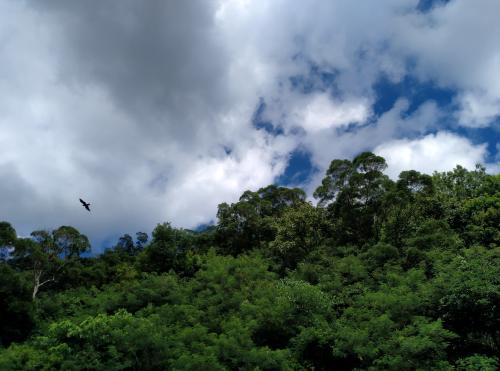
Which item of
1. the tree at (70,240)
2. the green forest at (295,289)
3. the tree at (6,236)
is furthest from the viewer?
the tree at (70,240)

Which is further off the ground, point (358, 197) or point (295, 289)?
point (358, 197)

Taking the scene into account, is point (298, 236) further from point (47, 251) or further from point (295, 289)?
point (47, 251)

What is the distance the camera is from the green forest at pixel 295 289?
15219 millimetres

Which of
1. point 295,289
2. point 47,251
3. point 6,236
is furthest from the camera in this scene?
point 47,251

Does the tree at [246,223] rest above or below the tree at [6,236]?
above

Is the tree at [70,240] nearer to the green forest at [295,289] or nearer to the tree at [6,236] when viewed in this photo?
the green forest at [295,289]

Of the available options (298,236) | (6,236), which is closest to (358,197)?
(298,236)

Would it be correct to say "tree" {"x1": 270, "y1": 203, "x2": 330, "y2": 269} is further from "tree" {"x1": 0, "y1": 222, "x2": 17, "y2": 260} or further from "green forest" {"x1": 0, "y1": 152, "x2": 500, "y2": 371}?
"tree" {"x1": 0, "y1": 222, "x2": 17, "y2": 260}

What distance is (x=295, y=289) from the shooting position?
19828 mm

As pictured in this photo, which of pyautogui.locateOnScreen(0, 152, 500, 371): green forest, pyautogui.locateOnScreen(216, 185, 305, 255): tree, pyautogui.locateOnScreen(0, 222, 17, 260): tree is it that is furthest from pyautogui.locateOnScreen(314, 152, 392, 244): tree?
pyautogui.locateOnScreen(0, 222, 17, 260): tree

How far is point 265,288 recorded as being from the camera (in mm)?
22859

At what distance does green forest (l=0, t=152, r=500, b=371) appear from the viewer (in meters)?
15.2

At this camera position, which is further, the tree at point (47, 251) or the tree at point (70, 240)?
the tree at point (70, 240)

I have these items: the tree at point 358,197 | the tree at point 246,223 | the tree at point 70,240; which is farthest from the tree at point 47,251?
the tree at point 358,197
